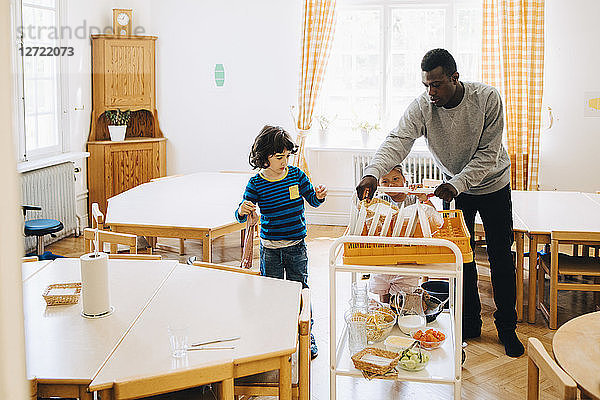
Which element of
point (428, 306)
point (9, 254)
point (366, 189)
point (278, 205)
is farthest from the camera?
point (278, 205)

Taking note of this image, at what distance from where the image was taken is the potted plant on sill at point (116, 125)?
A: 269 inches

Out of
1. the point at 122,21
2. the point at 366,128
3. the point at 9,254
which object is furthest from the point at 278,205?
the point at 122,21

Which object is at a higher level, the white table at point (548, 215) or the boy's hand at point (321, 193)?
the boy's hand at point (321, 193)

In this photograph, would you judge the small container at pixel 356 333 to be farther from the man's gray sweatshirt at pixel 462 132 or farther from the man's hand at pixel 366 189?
the man's gray sweatshirt at pixel 462 132

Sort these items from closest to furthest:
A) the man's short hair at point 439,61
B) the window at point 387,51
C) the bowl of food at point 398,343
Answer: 1. the bowl of food at point 398,343
2. the man's short hair at point 439,61
3. the window at point 387,51

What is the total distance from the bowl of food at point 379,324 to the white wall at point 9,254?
2.33 meters

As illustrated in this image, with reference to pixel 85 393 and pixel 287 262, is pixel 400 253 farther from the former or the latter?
pixel 85 393

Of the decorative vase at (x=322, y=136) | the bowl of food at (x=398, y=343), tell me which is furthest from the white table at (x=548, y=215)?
the decorative vase at (x=322, y=136)

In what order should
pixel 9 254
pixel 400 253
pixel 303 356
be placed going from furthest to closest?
pixel 400 253, pixel 303 356, pixel 9 254

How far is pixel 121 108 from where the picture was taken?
697 cm

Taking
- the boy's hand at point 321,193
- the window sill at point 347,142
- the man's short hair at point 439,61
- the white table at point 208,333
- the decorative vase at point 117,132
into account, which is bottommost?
the white table at point 208,333

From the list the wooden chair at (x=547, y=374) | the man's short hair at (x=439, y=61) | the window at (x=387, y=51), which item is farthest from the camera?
the window at (x=387, y=51)

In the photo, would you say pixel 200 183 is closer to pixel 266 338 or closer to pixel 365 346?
pixel 365 346

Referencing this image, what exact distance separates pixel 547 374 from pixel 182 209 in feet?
10.2
